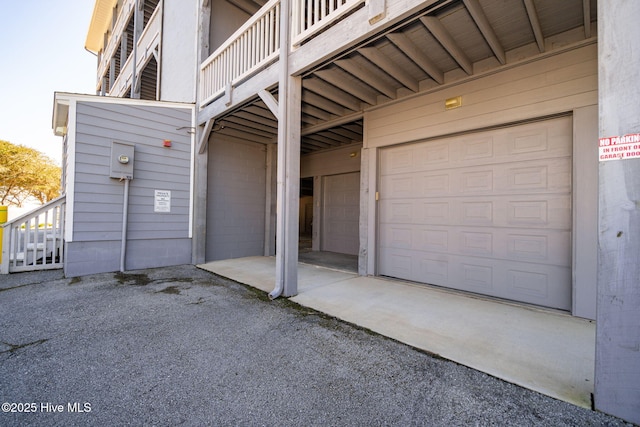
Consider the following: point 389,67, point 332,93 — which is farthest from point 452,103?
point 332,93

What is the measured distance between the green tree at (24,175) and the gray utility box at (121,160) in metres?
17.3

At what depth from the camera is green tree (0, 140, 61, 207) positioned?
49.0 ft

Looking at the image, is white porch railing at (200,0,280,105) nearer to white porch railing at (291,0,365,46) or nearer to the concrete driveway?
white porch railing at (291,0,365,46)

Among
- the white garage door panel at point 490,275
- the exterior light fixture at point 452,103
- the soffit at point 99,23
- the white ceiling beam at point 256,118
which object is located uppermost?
the soffit at point 99,23

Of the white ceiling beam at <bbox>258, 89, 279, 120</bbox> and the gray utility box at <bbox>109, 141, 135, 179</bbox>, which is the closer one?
the white ceiling beam at <bbox>258, 89, 279, 120</bbox>

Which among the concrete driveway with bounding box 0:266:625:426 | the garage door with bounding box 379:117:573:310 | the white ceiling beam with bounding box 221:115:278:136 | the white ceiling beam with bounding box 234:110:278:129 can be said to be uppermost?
the white ceiling beam with bounding box 234:110:278:129

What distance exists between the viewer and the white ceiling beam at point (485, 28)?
7.42 ft

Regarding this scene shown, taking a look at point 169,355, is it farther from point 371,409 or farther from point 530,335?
point 530,335

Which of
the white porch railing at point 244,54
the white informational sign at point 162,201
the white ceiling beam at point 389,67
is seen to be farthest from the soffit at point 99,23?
the white ceiling beam at point 389,67

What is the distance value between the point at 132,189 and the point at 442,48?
517 centimetres

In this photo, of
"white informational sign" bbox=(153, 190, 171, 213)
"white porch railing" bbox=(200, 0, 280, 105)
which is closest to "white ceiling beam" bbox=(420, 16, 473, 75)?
"white porch railing" bbox=(200, 0, 280, 105)

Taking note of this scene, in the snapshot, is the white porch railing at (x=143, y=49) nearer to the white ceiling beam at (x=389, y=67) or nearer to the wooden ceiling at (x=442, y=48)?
the wooden ceiling at (x=442, y=48)

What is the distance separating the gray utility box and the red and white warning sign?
18.6ft

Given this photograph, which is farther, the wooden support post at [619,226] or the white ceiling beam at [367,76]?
A: the white ceiling beam at [367,76]
